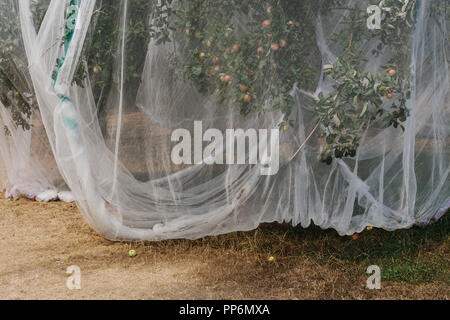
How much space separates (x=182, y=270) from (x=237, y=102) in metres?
1.22

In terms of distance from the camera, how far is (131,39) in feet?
11.7

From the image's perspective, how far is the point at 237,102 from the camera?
12.0 ft

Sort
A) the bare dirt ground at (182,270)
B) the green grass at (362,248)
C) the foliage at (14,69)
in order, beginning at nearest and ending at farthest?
the bare dirt ground at (182,270) → the green grass at (362,248) → the foliage at (14,69)

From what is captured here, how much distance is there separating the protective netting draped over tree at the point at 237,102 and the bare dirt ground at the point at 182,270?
0.28 meters

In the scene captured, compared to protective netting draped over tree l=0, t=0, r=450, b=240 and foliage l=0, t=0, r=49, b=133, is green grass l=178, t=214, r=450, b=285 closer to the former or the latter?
protective netting draped over tree l=0, t=0, r=450, b=240

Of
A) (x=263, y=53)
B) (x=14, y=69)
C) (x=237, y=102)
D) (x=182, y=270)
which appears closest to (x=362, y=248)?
(x=182, y=270)

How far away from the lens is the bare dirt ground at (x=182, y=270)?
3508mm

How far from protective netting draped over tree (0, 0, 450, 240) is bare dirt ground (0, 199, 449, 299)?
0.28m

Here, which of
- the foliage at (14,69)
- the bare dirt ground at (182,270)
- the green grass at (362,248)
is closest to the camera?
the bare dirt ground at (182,270)

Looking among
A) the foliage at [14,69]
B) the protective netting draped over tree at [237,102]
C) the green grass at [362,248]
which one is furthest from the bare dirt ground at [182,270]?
the foliage at [14,69]

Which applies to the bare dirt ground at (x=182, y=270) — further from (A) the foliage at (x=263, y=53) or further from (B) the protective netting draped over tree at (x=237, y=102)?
(A) the foliage at (x=263, y=53)

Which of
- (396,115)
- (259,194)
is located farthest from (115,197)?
(396,115)

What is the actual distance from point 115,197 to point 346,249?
68.0 inches

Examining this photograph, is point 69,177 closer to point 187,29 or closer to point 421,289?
point 187,29
